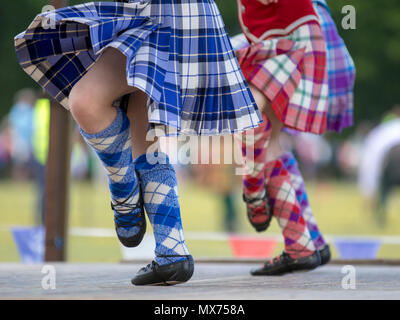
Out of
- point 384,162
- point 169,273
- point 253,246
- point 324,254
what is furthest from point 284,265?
point 384,162

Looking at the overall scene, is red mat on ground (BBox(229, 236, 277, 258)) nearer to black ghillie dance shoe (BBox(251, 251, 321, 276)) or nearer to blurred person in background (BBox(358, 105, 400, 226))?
black ghillie dance shoe (BBox(251, 251, 321, 276))

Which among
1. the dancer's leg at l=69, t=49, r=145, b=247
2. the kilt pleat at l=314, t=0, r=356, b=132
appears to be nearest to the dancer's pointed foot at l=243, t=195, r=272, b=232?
the kilt pleat at l=314, t=0, r=356, b=132

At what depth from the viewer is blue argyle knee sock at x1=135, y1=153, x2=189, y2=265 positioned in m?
2.54

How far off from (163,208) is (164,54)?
1.65 feet

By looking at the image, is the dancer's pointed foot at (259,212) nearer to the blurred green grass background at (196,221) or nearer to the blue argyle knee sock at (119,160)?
the blue argyle knee sock at (119,160)

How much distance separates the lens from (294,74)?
10.3 feet

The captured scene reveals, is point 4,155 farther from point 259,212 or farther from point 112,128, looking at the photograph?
point 112,128

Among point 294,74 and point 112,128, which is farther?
point 294,74

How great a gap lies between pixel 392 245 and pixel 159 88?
562 centimetres

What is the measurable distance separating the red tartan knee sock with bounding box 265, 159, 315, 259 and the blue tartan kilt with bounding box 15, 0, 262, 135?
0.69 meters

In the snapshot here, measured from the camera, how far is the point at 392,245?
7.54 m

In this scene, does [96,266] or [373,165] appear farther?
[373,165]
